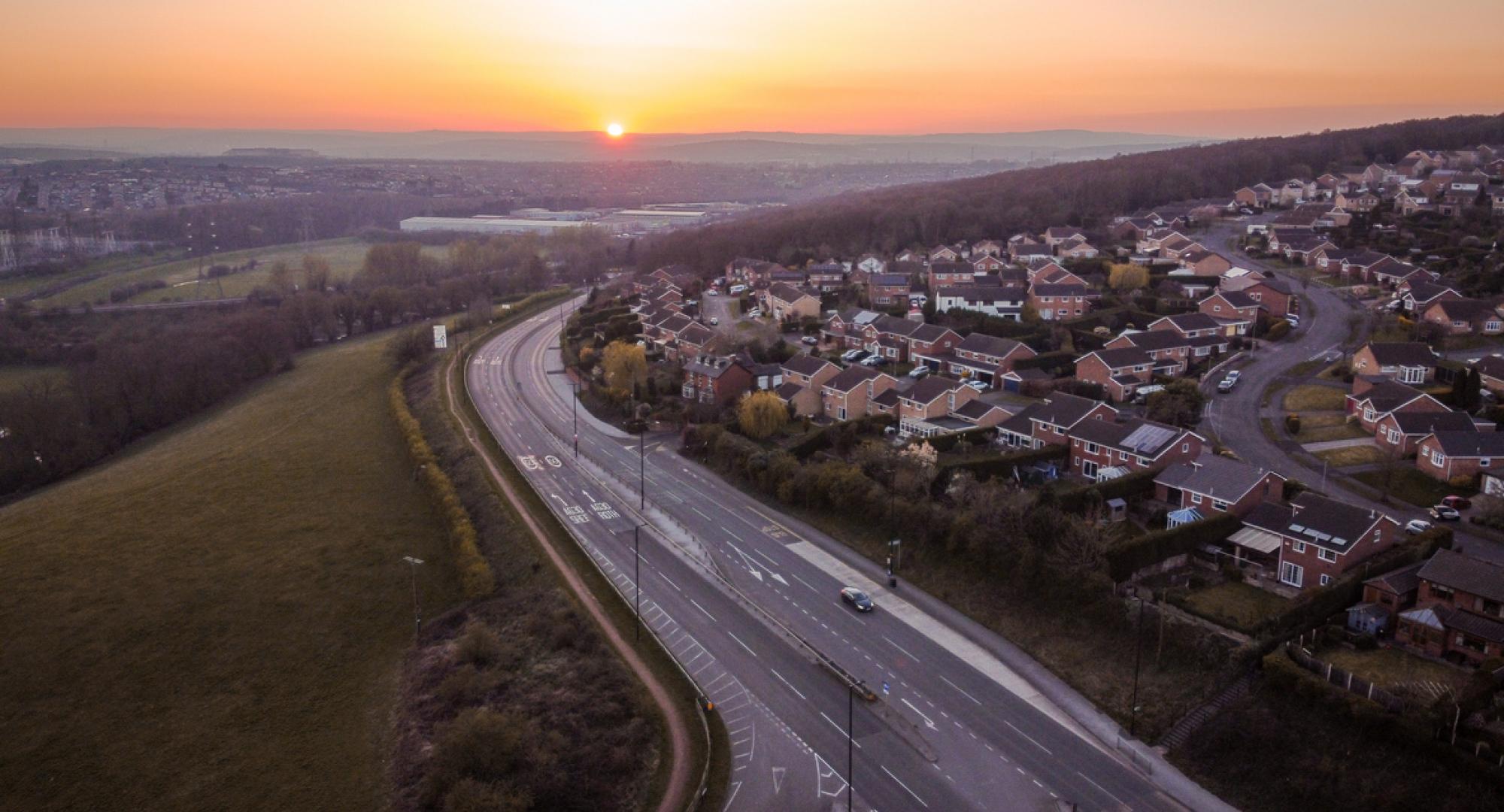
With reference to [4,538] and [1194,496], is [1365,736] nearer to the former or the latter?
[1194,496]

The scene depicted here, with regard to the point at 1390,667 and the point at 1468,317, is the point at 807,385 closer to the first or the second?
the point at 1390,667

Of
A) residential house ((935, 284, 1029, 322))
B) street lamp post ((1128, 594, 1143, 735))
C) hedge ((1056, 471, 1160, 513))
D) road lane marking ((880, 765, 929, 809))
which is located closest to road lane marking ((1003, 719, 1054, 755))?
street lamp post ((1128, 594, 1143, 735))

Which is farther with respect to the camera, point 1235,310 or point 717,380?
point 1235,310

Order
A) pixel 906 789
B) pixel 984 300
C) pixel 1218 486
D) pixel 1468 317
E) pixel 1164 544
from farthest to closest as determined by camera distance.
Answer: pixel 984 300, pixel 1468 317, pixel 1218 486, pixel 1164 544, pixel 906 789

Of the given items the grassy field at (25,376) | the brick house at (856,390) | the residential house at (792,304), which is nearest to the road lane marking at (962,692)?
the brick house at (856,390)

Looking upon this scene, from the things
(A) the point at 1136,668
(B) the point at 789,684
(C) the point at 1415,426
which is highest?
(C) the point at 1415,426

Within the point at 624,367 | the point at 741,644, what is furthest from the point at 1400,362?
the point at 624,367

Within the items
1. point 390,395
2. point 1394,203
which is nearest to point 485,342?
point 390,395
